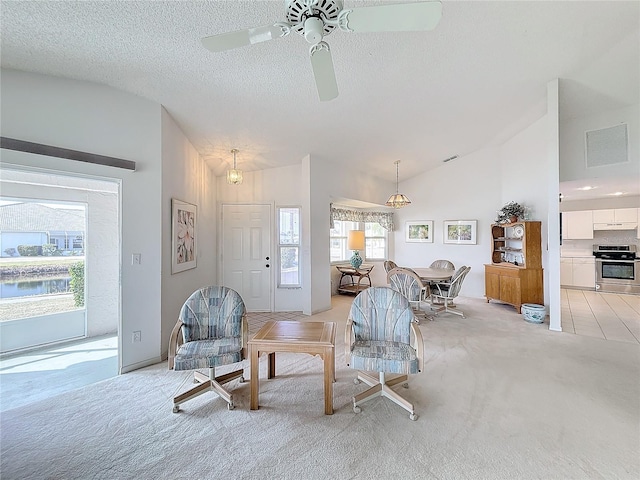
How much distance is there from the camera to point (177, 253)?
341cm

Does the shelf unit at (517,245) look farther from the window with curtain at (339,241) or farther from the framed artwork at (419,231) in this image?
the window with curtain at (339,241)

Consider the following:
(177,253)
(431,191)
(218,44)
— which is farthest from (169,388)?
(431,191)

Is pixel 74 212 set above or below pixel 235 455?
above

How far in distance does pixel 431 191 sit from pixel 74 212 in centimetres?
703

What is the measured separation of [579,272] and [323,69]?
8.31 meters

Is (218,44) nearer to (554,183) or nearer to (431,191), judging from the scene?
(554,183)

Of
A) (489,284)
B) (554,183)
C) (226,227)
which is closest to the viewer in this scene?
(554,183)

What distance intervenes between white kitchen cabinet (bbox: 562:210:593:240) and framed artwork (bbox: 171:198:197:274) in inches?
331

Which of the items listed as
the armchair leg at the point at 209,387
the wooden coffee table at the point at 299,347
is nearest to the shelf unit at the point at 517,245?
the wooden coffee table at the point at 299,347

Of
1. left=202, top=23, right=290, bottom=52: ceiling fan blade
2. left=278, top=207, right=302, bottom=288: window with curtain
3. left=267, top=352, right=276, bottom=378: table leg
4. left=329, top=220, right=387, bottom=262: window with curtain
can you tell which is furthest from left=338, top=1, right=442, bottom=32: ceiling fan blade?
left=329, top=220, right=387, bottom=262: window with curtain

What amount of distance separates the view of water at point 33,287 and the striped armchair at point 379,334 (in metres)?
4.12

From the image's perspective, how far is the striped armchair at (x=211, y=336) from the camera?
7.19ft

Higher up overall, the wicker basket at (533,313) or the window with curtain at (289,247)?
the window with curtain at (289,247)

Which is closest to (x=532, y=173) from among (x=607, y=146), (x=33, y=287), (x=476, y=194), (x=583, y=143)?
(x=583, y=143)
